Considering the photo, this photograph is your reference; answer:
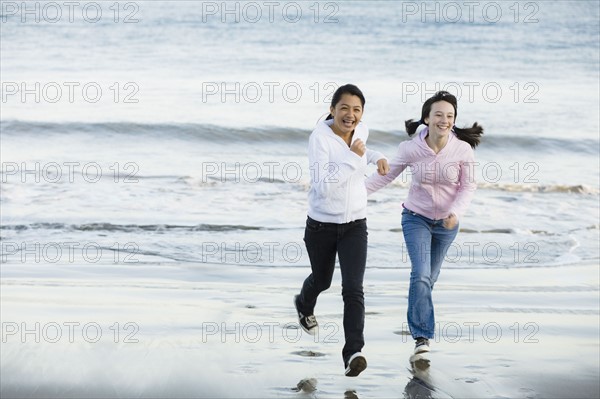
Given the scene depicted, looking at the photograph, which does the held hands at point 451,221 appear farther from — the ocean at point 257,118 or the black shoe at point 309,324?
the ocean at point 257,118

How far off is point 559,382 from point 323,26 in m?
37.4

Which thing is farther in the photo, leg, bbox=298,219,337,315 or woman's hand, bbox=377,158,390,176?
leg, bbox=298,219,337,315

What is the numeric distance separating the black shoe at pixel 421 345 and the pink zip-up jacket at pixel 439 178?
0.79m

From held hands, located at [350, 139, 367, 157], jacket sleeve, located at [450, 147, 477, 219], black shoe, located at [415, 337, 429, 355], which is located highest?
held hands, located at [350, 139, 367, 157]

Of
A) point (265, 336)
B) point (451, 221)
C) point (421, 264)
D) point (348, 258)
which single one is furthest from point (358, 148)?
point (265, 336)

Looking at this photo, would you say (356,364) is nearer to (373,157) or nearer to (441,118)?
(373,157)

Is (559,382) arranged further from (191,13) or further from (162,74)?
(191,13)

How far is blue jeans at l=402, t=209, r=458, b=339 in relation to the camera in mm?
6234

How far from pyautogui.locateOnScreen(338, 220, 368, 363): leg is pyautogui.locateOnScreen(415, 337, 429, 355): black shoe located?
2.05ft

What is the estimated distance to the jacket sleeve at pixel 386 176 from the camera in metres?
6.22

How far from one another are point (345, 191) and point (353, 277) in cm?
52

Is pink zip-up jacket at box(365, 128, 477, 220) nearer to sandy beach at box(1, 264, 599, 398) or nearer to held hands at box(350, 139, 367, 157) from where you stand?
held hands at box(350, 139, 367, 157)

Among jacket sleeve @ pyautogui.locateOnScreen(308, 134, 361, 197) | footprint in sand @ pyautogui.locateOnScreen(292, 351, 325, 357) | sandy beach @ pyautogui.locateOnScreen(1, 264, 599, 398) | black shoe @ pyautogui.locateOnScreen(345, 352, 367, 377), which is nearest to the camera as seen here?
black shoe @ pyautogui.locateOnScreen(345, 352, 367, 377)

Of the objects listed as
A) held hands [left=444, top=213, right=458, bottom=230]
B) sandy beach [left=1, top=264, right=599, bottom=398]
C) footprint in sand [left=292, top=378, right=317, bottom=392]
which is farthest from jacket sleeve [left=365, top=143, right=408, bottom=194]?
footprint in sand [left=292, top=378, right=317, bottom=392]
